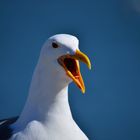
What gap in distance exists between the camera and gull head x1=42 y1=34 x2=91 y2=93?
160cm

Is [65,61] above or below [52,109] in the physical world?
above

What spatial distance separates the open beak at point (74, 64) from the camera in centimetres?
159

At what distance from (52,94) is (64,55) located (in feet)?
0.41

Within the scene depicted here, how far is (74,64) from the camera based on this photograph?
1.65m

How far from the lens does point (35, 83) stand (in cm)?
167

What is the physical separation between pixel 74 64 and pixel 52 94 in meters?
0.11

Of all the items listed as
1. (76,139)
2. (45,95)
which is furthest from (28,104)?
(76,139)

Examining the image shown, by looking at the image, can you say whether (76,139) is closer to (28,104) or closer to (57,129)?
(57,129)

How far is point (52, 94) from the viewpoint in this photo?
166 cm

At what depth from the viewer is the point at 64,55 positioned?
63.4 inches

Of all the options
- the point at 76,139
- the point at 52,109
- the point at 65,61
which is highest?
the point at 65,61

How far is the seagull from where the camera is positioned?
161 centimetres

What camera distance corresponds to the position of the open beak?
5.23 feet

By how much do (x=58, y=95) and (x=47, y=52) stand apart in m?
0.13
